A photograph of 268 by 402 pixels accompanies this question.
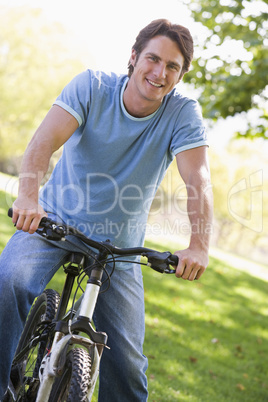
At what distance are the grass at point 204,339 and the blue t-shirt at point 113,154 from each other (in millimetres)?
2289

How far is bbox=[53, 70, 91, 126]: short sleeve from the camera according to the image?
2807mm

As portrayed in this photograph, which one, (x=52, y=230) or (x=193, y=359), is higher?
(x=52, y=230)

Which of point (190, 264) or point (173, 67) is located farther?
point (173, 67)

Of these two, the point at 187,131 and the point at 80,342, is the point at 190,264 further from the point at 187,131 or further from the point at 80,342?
the point at 187,131

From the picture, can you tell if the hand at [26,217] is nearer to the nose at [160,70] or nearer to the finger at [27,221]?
the finger at [27,221]

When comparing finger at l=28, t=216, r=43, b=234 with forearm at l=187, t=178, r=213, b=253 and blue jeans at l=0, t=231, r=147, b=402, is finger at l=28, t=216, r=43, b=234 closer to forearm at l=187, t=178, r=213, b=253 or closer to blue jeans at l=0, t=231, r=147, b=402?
blue jeans at l=0, t=231, r=147, b=402

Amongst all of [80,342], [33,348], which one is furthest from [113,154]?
[33,348]

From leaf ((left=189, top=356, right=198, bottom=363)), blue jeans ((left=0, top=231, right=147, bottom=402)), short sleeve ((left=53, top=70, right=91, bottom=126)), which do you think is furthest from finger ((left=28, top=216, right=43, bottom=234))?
leaf ((left=189, top=356, right=198, bottom=363))

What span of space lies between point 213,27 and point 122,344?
867 cm

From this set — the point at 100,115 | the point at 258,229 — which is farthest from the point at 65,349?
the point at 258,229

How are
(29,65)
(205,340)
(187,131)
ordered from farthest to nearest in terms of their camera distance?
(29,65) < (205,340) < (187,131)

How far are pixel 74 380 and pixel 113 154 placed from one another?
1.25 metres

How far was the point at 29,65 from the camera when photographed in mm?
30953

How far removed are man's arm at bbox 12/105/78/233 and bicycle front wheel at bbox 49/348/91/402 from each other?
2.15 feet
